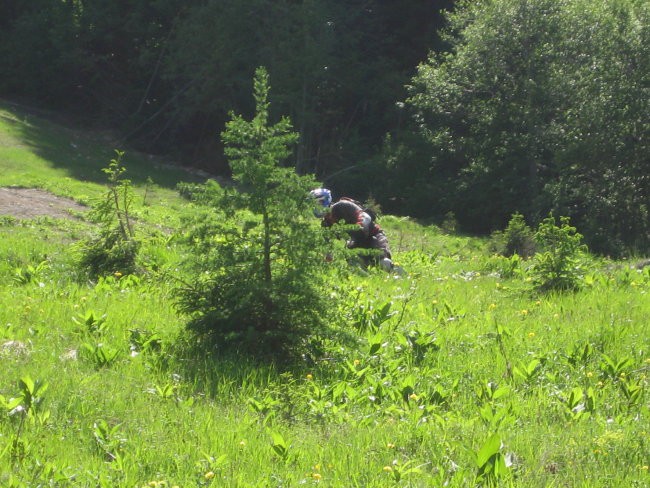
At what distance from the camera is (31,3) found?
38.1 meters

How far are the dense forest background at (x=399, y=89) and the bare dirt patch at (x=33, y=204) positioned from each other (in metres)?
12.1

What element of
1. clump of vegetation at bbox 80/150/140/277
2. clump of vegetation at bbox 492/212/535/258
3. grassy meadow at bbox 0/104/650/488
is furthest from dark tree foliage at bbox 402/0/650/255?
grassy meadow at bbox 0/104/650/488

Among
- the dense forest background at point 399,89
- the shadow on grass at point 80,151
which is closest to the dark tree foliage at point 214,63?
the dense forest background at point 399,89

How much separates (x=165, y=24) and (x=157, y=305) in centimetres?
3083

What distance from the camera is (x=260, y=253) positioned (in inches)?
282

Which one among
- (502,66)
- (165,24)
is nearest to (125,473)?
(502,66)

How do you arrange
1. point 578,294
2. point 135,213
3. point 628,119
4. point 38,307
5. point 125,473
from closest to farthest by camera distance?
point 125,473 < point 38,307 < point 578,294 < point 135,213 < point 628,119

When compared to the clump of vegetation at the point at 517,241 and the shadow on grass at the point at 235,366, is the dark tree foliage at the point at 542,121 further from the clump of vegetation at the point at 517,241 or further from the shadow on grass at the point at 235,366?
the shadow on grass at the point at 235,366

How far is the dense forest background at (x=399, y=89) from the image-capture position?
2495cm

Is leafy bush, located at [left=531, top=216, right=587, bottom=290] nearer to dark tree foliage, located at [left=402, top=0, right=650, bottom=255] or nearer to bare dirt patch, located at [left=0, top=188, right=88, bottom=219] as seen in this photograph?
bare dirt patch, located at [left=0, top=188, right=88, bottom=219]

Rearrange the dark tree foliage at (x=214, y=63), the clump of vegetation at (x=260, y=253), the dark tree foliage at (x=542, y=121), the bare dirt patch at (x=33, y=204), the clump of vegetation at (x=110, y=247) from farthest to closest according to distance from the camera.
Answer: the dark tree foliage at (x=214, y=63) < the dark tree foliage at (x=542, y=121) < the bare dirt patch at (x=33, y=204) < the clump of vegetation at (x=110, y=247) < the clump of vegetation at (x=260, y=253)

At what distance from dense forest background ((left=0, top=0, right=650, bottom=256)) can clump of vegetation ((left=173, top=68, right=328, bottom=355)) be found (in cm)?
1605

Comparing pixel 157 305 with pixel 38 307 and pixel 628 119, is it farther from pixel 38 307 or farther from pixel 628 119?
pixel 628 119

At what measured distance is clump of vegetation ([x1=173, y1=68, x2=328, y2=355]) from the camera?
275 inches
